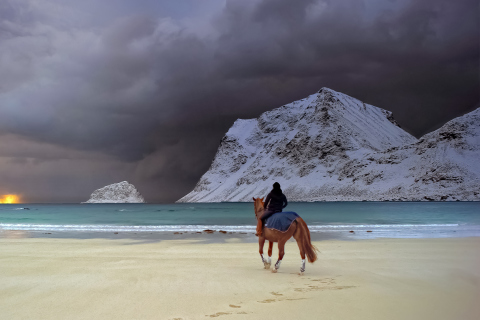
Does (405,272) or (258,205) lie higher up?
(258,205)

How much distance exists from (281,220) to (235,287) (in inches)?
94.7

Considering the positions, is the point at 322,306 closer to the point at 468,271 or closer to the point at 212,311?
the point at 212,311

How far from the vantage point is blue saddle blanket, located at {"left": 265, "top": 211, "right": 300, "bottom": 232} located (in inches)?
383

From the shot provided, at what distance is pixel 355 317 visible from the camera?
19.3ft

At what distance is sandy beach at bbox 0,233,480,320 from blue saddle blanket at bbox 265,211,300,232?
1196 millimetres

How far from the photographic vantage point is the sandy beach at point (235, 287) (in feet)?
20.5

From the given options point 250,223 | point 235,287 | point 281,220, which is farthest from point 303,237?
point 250,223

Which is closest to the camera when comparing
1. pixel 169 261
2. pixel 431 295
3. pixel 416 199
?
pixel 431 295

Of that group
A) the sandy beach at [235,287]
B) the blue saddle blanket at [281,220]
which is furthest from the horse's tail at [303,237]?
the sandy beach at [235,287]

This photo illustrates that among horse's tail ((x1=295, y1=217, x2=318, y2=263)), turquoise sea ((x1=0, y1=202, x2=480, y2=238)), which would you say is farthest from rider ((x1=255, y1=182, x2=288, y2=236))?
turquoise sea ((x1=0, y1=202, x2=480, y2=238))

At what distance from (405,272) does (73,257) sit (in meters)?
10.7

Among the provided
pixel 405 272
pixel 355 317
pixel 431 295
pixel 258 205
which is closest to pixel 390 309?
pixel 355 317

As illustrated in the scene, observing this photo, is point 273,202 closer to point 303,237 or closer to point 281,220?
point 281,220

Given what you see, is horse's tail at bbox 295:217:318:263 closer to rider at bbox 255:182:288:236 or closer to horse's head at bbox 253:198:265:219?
rider at bbox 255:182:288:236
